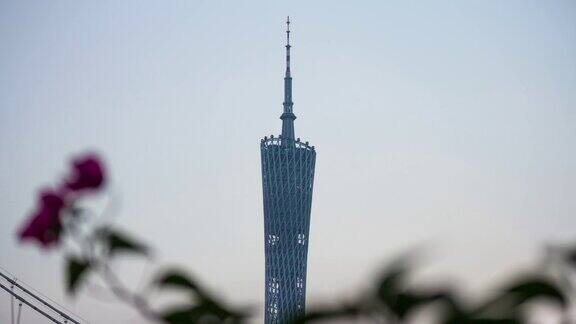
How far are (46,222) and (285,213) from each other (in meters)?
120

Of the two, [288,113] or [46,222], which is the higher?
[288,113]

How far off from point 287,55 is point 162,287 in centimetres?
13893

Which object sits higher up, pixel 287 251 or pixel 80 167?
pixel 287 251

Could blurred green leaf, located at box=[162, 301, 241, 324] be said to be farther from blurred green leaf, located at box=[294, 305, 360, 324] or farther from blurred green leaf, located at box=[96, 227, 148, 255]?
blurred green leaf, located at box=[294, 305, 360, 324]

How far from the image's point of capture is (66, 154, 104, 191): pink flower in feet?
5.75

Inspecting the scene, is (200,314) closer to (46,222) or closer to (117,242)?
(117,242)

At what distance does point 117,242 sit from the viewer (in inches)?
68.2

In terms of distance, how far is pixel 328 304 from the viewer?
4.68 feet

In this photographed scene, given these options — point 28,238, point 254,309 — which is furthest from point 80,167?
point 254,309

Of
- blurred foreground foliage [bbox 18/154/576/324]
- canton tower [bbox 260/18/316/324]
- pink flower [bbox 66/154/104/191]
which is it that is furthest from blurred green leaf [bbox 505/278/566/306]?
canton tower [bbox 260/18/316/324]

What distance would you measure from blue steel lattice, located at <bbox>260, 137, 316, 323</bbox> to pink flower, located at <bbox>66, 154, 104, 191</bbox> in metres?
118

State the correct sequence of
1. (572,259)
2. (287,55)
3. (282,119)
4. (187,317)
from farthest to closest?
1. (287,55)
2. (282,119)
3. (187,317)
4. (572,259)

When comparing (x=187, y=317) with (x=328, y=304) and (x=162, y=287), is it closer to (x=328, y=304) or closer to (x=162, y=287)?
(x=162, y=287)

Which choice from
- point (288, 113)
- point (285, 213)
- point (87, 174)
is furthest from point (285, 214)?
point (87, 174)
